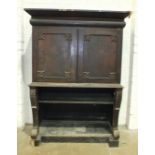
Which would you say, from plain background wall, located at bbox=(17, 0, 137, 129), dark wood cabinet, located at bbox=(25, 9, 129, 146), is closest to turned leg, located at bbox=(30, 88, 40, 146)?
dark wood cabinet, located at bbox=(25, 9, 129, 146)

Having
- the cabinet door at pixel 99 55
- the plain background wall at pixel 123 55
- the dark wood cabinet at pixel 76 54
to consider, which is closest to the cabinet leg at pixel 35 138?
the dark wood cabinet at pixel 76 54

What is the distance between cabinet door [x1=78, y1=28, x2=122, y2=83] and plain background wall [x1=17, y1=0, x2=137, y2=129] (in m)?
0.53

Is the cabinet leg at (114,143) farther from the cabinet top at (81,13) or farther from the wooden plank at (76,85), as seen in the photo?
the cabinet top at (81,13)

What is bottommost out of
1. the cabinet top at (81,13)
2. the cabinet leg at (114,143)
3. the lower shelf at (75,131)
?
the cabinet leg at (114,143)

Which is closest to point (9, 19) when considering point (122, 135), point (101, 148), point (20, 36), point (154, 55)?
point (154, 55)

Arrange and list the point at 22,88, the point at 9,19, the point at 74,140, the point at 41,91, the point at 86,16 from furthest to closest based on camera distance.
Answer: the point at 22,88
the point at 41,91
the point at 74,140
the point at 86,16
the point at 9,19

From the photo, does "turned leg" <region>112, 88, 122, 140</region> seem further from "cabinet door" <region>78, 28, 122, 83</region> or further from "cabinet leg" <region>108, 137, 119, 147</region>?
"cabinet door" <region>78, 28, 122, 83</region>

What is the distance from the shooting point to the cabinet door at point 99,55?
2367 millimetres

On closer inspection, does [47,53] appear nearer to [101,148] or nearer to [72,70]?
[72,70]

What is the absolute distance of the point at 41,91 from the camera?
105 inches

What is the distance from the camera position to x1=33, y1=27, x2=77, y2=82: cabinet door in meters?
2.36

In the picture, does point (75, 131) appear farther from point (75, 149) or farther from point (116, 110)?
point (116, 110)

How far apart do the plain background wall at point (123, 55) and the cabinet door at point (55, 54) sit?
1.77 ft

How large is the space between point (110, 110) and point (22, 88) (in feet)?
3.88
